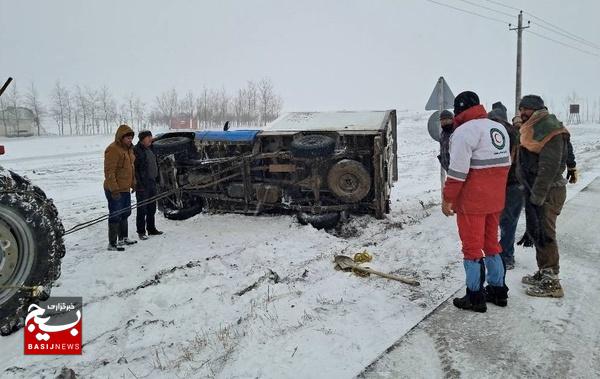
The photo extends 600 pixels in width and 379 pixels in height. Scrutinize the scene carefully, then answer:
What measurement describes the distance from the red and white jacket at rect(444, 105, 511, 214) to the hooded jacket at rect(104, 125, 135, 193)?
456 cm

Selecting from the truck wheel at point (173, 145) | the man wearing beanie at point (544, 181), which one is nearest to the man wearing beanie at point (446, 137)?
the man wearing beanie at point (544, 181)

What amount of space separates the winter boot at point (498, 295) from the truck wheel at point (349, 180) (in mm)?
3306

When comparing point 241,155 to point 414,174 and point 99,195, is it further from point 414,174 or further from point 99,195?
point 414,174

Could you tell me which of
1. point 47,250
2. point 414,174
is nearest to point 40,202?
point 47,250

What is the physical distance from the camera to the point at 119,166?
617 centimetres

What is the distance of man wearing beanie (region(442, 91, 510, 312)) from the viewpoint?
3586 mm

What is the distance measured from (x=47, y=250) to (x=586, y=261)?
5.62 m

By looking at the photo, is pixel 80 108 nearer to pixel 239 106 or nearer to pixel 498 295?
pixel 239 106

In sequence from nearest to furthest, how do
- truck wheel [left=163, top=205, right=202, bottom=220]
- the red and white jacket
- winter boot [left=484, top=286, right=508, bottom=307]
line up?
1. the red and white jacket
2. winter boot [left=484, top=286, right=508, bottom=307]
3. truck wheel [left=163, top=205, right=202, bottom=220]

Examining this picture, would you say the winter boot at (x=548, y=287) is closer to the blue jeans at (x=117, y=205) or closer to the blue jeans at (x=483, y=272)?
the blue jeans at (x=483, y=272)

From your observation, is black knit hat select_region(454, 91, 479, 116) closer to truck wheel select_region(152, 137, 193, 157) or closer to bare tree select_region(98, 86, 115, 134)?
truck wheel select_region(152, 137, 193, 157)

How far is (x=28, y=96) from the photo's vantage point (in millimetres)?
70000

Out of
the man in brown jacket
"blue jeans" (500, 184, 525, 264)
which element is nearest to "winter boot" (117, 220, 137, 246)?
the man in brown jacket

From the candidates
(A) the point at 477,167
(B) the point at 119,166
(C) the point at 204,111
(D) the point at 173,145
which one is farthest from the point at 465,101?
(C) the point at 204,111
